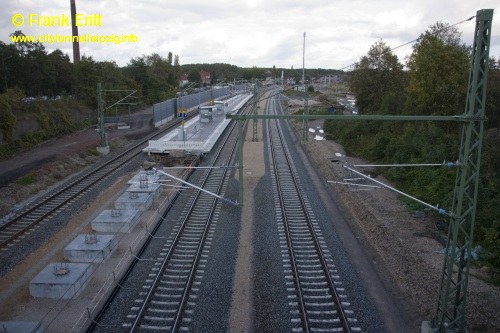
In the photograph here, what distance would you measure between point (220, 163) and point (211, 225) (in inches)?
435

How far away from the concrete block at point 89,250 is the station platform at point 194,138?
13.1 meters

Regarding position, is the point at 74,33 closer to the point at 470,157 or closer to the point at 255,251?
the point at 255,251

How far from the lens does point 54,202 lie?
17.3 m

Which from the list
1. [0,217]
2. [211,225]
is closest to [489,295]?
[211,225]

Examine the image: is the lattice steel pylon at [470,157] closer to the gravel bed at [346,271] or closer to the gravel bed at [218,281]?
the gravel bed at [346,271]

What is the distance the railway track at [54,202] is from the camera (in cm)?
1399

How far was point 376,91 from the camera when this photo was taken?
36781mm

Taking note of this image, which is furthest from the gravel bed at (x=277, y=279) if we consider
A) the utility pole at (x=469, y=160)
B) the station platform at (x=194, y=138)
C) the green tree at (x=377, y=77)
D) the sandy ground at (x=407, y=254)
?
the green tree at (x=377, y=77)

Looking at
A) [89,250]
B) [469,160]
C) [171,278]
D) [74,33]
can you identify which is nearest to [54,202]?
[89,250]

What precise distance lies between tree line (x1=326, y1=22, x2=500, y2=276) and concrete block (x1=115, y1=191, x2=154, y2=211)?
10.3 m

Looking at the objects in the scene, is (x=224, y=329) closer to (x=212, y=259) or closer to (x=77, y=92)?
(x=212, y=259)

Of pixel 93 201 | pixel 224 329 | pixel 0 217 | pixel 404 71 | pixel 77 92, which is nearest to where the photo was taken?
pixel 224 329

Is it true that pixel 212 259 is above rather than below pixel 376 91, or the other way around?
below

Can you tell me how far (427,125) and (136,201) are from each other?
1785cm
